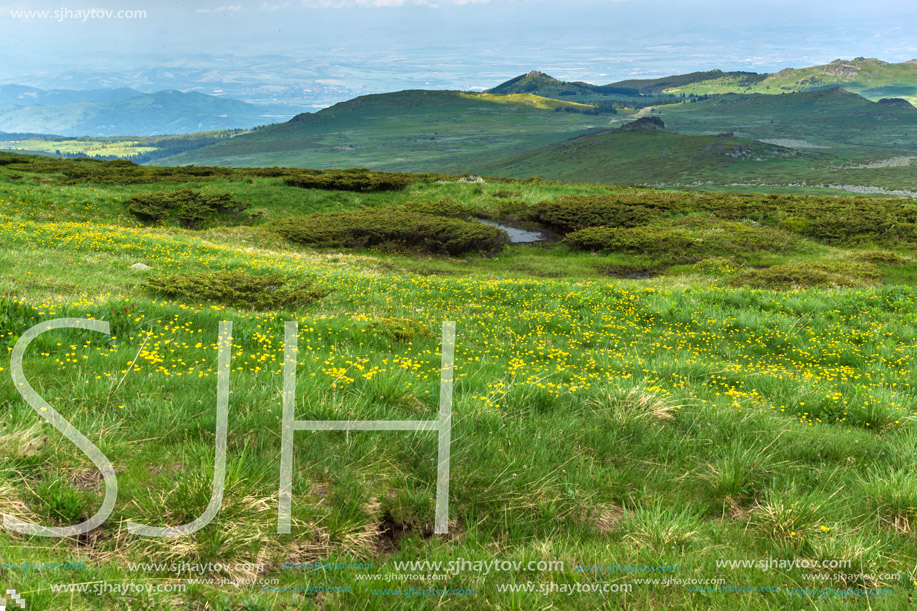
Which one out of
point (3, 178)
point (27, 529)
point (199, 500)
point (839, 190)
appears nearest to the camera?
point (27, 529)

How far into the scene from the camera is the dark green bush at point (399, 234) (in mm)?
29375

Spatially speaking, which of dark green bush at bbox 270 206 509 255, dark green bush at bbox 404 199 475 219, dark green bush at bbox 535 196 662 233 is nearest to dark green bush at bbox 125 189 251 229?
dark green bush at bbox 270 206 509 255

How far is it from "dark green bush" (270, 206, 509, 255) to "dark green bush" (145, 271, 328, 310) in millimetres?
16011

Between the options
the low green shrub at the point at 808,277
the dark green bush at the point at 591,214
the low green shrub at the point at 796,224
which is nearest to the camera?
the low green shrub at the point at 808,277

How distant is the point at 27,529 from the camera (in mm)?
2994

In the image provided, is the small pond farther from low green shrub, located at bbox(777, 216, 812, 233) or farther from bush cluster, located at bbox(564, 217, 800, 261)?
low green shrub, located at bbox(777, 216, 812, 233)

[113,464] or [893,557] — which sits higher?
[113,464]

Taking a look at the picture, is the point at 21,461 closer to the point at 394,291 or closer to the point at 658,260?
the point at 394,291

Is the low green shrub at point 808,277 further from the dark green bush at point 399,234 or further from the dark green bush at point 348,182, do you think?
the dark green bush at point 348,182

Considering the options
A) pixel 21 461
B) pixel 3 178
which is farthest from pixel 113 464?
pixel 3 178

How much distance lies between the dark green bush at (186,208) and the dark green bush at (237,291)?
2176cm

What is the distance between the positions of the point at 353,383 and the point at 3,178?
38.9 m

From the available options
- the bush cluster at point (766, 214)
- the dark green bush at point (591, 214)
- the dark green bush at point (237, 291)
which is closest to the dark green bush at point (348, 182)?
the bush cluster at point (766, 214)

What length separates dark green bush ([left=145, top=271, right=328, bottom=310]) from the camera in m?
12.3
